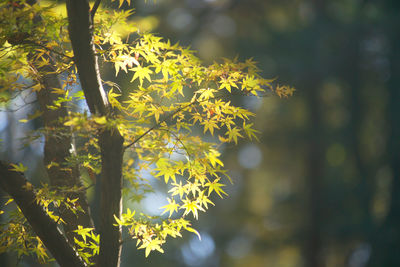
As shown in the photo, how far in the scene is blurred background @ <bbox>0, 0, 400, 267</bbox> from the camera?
16.6 feet

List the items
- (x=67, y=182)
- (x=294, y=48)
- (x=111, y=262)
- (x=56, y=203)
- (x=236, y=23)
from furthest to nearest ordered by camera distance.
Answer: (x=236, y=23)
(x=294, y=48)
(x=67, y=182)
(x=56, y=203)
(x=111, y=262)

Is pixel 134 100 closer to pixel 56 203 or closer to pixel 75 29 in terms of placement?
pixel 75 29

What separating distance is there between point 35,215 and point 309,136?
4759 mm

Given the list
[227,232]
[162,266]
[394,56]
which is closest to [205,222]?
[227,232]

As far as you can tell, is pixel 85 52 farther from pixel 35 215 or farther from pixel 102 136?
pixel 35 215

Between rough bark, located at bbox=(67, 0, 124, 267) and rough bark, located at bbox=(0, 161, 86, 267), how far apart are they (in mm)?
118

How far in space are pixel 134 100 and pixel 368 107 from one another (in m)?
5.74

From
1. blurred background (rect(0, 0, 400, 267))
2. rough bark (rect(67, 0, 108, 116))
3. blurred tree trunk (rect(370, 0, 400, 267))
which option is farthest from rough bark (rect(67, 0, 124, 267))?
blurred tree trunk (rect(370, 0, 400, 267))

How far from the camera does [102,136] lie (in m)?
1.11

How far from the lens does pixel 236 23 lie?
21.9 ft

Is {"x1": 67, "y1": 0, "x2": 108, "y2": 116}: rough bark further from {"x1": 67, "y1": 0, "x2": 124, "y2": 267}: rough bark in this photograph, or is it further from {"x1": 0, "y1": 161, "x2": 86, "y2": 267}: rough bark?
{"x1": 0, "y1": 161, "x2": 86, "y2": 267}: rough bark

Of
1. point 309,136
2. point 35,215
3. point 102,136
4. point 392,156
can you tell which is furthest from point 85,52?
point 392,156

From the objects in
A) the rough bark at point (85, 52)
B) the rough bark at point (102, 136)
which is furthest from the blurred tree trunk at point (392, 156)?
the rough bark at point (85, 52)

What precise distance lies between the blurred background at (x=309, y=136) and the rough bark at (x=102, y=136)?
3.67 meters
